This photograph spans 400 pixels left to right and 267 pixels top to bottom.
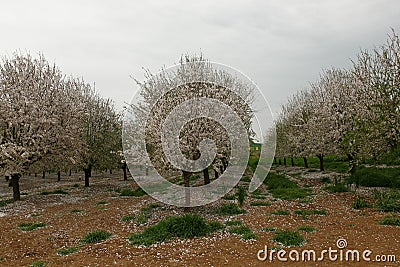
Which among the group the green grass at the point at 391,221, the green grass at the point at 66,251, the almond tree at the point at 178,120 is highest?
the almond tree at the point at 178,120

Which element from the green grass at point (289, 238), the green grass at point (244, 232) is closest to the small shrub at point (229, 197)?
the green grass at point (244, 232)

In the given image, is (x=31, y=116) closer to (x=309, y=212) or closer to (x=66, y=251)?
(x=66, y=251)

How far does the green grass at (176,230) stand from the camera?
1167 cm

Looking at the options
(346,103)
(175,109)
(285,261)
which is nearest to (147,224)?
(175,109)

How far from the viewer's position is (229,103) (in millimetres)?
18484

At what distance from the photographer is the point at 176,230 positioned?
12.1 metres

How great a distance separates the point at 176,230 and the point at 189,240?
2.74ft

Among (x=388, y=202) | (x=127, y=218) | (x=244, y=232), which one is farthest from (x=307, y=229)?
(x=127, y=218)

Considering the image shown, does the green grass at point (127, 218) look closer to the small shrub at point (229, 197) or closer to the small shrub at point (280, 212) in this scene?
the small shrub at point (229, 197)

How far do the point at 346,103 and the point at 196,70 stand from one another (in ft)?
43.7

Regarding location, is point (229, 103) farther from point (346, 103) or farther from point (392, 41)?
point (346, 103)

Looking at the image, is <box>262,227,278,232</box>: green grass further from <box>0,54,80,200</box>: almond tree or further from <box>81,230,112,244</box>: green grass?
<box>0,54,80,200</box>: almond tree

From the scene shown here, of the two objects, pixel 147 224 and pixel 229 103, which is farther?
pixel 229 103

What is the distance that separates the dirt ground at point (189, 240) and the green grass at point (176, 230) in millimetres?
390
